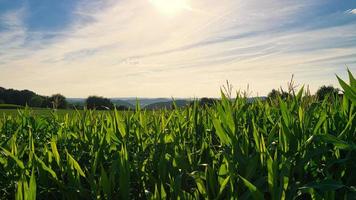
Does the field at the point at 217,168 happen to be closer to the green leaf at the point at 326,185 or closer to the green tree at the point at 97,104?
the green leaf at the point at 326,185

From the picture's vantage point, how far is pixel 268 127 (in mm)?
3812

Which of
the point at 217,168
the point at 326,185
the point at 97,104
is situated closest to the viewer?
the point at 326,185

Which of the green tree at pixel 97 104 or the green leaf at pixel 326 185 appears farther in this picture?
the green tree at pixel 97 104

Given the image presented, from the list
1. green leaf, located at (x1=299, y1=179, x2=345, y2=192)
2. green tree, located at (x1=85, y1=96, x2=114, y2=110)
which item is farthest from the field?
green tree, located at (x1=85, y1=96, x2=114, y2=110)

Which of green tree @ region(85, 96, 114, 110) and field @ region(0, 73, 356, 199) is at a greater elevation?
green tree @ region(85, 96, 114, 110)

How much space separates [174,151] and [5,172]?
1380 millimetres

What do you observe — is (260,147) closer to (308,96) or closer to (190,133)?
(190,133)

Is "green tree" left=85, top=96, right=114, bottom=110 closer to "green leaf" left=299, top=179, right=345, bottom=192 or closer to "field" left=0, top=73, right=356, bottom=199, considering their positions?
"field" left=0, top=73, right=356, bottom=199

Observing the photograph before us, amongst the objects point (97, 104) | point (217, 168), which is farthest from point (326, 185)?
point (97, 104)

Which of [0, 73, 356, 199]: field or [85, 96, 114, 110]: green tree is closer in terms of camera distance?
[0, 73, 356, 199]: field

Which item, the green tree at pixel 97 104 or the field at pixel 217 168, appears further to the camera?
the green tree at pixel 97 104

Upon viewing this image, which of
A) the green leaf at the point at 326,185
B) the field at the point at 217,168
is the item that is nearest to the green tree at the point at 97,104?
the field at the point at 217,168

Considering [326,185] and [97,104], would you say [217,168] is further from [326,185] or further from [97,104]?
[97,104]

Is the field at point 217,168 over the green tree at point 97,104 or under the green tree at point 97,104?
under
